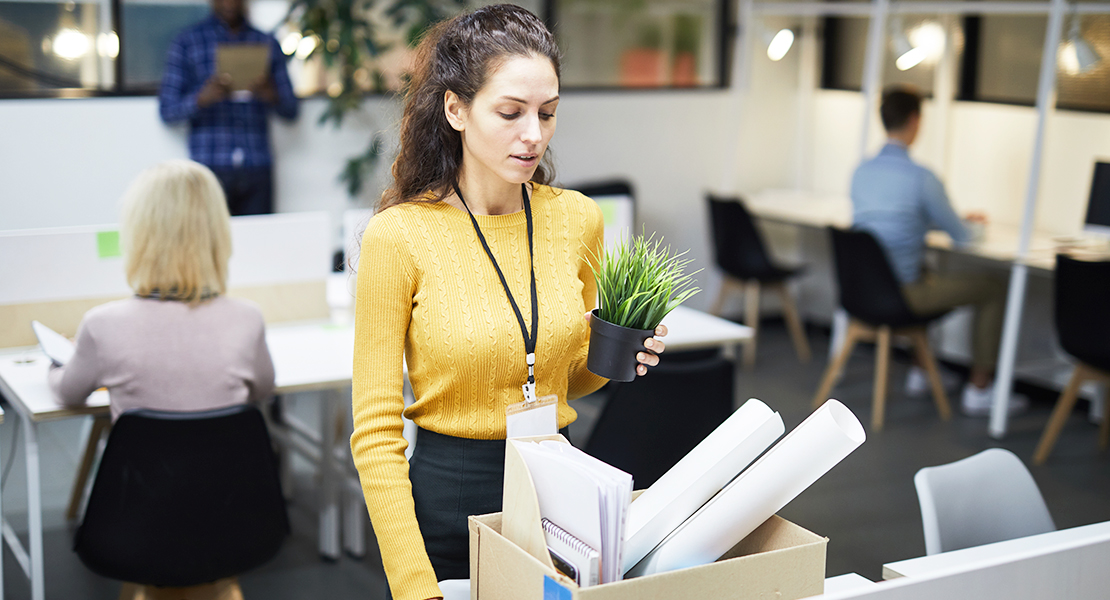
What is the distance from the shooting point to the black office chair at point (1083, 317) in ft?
12.1

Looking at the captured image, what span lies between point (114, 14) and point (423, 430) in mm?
3796

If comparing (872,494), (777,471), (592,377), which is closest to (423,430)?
(592,377)

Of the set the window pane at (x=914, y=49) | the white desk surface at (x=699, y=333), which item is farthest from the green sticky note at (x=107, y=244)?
the window pane at (x=914, y=49)

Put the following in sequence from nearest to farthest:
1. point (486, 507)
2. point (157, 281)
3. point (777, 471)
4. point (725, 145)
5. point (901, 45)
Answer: point (777, 471) → point (486, 507) → point (157, 281) → point (901, 45) → point (725, 145)

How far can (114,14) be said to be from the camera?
176 inches

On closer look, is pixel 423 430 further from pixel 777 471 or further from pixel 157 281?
pixel 157 281

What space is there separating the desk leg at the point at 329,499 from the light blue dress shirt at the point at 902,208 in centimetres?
244

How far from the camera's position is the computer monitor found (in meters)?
4.04

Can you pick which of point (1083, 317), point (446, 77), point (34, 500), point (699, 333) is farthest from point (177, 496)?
point (1083, 317)

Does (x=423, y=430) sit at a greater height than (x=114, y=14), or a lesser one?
lesser

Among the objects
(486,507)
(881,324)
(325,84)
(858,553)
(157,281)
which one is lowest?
(858,553)

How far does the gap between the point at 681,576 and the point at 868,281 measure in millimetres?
3533

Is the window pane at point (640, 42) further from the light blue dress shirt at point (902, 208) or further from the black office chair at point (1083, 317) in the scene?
the black office chair at point (1083, 317)

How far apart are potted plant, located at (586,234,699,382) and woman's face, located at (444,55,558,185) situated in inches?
6.2
